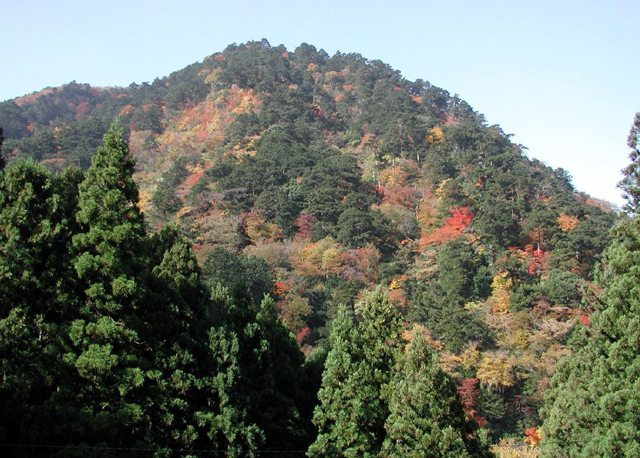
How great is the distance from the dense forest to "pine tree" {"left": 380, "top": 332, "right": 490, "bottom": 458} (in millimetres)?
51

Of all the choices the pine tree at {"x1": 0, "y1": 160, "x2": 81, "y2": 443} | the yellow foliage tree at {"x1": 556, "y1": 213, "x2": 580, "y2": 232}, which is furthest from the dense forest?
the yellow foliage tree at {"x1": 556, "y1": 213, "x2": 580, "y2": 232}

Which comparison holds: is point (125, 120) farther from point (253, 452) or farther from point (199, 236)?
point (253, 452)

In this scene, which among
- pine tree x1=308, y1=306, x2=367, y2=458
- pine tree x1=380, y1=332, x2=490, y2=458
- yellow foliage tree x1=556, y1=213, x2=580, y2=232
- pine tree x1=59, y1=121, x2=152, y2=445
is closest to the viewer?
pine tree x1=59, y1=121, x2=152, y2=445

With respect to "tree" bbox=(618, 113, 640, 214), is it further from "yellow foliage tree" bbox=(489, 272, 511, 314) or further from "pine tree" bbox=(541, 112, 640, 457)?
"yellow foliage tree" bbox=(489, 272, 511, 314)

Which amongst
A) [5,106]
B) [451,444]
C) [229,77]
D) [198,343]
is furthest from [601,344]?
[5,106]

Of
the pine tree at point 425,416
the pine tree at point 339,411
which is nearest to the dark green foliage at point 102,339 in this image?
the pine tree at point 339,411

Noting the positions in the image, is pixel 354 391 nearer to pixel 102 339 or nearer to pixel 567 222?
pixel 102 339

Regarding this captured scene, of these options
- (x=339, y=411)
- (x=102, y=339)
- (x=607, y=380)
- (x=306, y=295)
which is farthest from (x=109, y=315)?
(x=306, y=295)

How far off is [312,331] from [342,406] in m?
19.2

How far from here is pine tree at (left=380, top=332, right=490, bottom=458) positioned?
44.3ft

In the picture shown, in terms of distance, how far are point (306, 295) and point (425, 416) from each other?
2164cm

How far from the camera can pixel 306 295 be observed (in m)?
35.2

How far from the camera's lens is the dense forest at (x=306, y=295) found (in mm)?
11688

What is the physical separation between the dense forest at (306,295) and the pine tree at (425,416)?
0.17 feet
